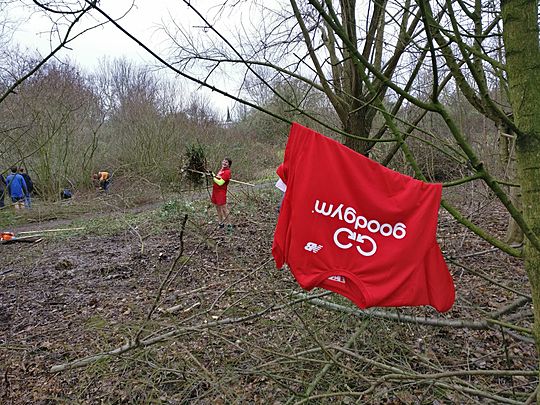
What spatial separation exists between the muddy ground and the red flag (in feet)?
1.38

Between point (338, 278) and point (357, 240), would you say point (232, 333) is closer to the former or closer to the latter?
point (338, 278)

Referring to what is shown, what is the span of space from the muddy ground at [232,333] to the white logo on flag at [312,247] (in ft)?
1.85

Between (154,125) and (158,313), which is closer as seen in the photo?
(158,313)

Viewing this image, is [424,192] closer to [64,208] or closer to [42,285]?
[42,285]

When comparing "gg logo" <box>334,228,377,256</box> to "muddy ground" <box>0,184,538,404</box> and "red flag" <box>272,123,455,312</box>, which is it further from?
"muddy ground" <box>0,184,538,404</box>

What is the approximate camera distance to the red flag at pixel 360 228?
5.41 feet

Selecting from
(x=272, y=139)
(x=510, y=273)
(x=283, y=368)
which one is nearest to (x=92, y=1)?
(x=283, y=368)

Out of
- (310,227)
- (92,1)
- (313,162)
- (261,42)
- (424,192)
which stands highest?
(261,42)

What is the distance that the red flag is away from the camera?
1.65m

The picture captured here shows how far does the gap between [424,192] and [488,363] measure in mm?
2194

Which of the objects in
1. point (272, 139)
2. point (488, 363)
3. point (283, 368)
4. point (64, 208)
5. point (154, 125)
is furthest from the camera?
point (272, 139)

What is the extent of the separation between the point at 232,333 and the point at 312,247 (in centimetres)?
225

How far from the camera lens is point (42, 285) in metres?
6.00

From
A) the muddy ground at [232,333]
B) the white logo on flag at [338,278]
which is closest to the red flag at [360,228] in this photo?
the white logo on flag at [338,278]
